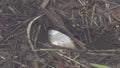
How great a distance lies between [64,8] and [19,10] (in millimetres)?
375

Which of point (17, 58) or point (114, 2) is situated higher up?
point (114, 2)

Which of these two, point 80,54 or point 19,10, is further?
point 19,10

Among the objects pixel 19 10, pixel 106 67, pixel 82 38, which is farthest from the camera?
pixel 19 10

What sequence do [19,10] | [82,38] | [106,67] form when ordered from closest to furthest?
[106,67]
[82,38]
[19,10]

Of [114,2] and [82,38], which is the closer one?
[82,38]

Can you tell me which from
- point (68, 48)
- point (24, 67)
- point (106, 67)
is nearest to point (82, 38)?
point (68, 48)

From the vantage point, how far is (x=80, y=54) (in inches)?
96.5

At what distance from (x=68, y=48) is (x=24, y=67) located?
357 millimetres

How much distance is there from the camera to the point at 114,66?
95.2 inches

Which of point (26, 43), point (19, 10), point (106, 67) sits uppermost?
point (19, 10)

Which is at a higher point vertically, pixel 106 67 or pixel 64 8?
pixel 64 8

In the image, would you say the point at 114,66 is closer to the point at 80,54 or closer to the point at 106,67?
the point at 106,67

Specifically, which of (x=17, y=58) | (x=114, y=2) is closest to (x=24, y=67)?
(x=17, y=58)

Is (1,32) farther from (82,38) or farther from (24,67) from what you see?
(82,38)
